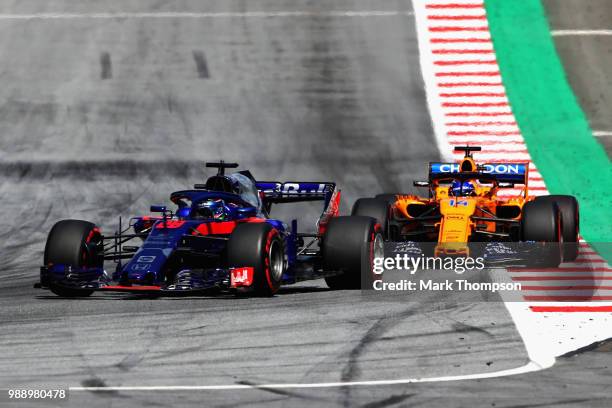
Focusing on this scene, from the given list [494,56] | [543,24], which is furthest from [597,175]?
[543,24]

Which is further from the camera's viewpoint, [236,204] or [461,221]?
[461,221]

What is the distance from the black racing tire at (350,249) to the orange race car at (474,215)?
2.16 metres

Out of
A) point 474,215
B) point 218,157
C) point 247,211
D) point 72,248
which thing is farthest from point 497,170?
point 218,157

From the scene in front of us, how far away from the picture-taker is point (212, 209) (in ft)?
53.4

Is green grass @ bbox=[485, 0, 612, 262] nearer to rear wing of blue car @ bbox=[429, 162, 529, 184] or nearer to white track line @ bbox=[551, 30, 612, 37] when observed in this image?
white track line @ bbox=[551, 30, 612, 37]

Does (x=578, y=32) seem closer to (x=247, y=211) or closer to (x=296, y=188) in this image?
(x=296, y=188)

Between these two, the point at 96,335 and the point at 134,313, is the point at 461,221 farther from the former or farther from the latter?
the point at 96,335

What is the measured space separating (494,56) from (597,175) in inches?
239

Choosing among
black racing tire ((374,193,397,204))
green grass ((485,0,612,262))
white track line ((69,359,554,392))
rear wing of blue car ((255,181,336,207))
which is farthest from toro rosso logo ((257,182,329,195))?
white track line ((69,359,554,392))

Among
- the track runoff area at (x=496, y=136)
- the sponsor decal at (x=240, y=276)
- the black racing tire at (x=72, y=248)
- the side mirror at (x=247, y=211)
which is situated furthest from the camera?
the side mirror at (x=247, y=211)

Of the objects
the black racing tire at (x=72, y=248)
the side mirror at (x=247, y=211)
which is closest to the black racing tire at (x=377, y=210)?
the side mirror at (x=247, y=211)

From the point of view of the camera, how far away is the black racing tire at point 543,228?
17.7 m

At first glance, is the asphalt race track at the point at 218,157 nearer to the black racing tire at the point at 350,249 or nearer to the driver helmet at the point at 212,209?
the black racing tire at the point at 350,249

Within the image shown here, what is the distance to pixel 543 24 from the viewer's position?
33.4 meters
